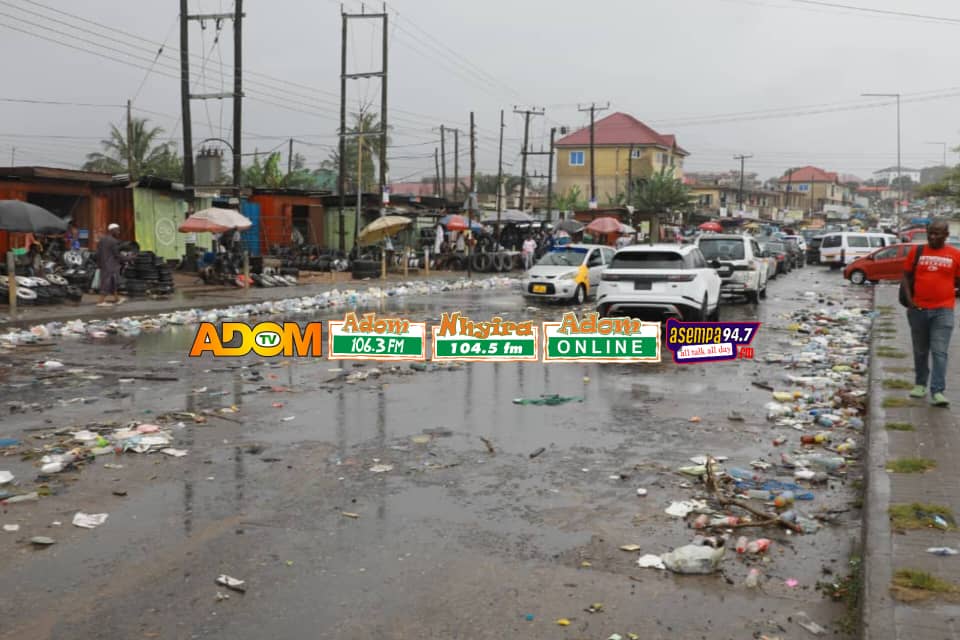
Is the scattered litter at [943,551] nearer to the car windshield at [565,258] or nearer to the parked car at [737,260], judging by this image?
the parked car at [737,260]

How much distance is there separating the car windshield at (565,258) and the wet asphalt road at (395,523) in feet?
43.7

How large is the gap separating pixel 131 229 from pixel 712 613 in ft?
90.8

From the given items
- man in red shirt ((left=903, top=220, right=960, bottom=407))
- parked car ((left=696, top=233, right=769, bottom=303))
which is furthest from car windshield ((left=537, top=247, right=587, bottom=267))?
man in red shirt ((left=903, top=220, right=960, bottom=407))

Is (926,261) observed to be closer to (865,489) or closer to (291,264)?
(865,489)

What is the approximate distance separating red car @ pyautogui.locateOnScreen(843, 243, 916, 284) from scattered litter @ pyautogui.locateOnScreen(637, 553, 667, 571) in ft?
90.9

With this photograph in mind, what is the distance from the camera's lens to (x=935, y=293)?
8484mm

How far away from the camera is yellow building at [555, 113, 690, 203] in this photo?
81.9 metres

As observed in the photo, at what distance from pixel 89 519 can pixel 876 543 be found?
15.6 feet

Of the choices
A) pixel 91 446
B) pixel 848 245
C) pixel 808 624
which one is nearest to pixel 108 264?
pixel 91 446

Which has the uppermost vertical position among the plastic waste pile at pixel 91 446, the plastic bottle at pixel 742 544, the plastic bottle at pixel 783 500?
the plastic waste pile at pixel 91 446

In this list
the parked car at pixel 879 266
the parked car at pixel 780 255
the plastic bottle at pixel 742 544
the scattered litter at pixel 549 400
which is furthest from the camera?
the parked car at pixel 780 255

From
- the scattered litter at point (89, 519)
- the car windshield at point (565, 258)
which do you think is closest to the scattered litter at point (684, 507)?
the scattered litter at point (89, 519)

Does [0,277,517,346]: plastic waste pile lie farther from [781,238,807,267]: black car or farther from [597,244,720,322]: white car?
[781,238,807,267]: black car

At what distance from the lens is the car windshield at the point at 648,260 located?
15.8 metres
